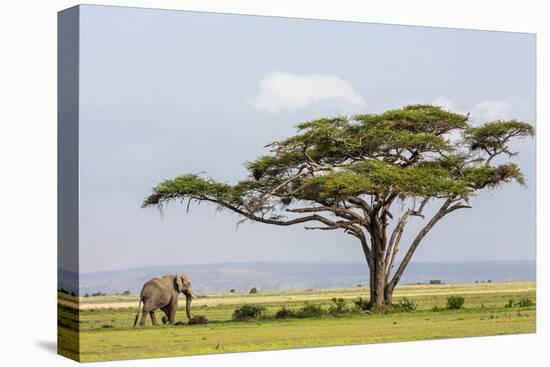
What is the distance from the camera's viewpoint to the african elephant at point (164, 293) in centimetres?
1684

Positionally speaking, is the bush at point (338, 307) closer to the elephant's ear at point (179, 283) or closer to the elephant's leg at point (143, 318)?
the elephant's ear at point (179, 283)

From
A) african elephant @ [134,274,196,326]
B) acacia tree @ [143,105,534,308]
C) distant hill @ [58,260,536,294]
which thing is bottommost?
african elephant @ [134,274,196,326]

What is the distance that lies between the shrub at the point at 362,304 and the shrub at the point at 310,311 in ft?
1.84

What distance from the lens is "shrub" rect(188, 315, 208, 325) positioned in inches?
674

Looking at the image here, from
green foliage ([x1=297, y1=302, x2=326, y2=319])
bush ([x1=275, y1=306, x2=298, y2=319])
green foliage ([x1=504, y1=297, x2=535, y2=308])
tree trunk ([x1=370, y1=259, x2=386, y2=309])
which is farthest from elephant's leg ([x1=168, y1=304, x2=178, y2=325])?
green foliage ([x1=504, y1=297, x2=535, y2=308])

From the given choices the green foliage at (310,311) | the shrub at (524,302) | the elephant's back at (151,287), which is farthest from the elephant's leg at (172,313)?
the shrub at (524,302)

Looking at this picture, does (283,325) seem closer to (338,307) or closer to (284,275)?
(284,275)

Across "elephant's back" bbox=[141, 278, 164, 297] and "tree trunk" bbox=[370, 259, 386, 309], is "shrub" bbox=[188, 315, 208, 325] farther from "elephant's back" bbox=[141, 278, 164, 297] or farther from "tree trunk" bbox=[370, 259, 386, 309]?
"tree trunk" bbox=[370, 259, 386, 309]

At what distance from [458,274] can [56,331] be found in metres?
5.68

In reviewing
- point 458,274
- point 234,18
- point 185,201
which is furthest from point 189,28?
point 458,274

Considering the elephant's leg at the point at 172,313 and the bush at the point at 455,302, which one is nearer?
the elephant's leg at the point at 172,313

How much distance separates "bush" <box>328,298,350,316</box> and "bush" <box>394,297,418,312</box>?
0.84 metres

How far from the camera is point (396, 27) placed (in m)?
18.5

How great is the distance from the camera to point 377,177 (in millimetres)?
18188
